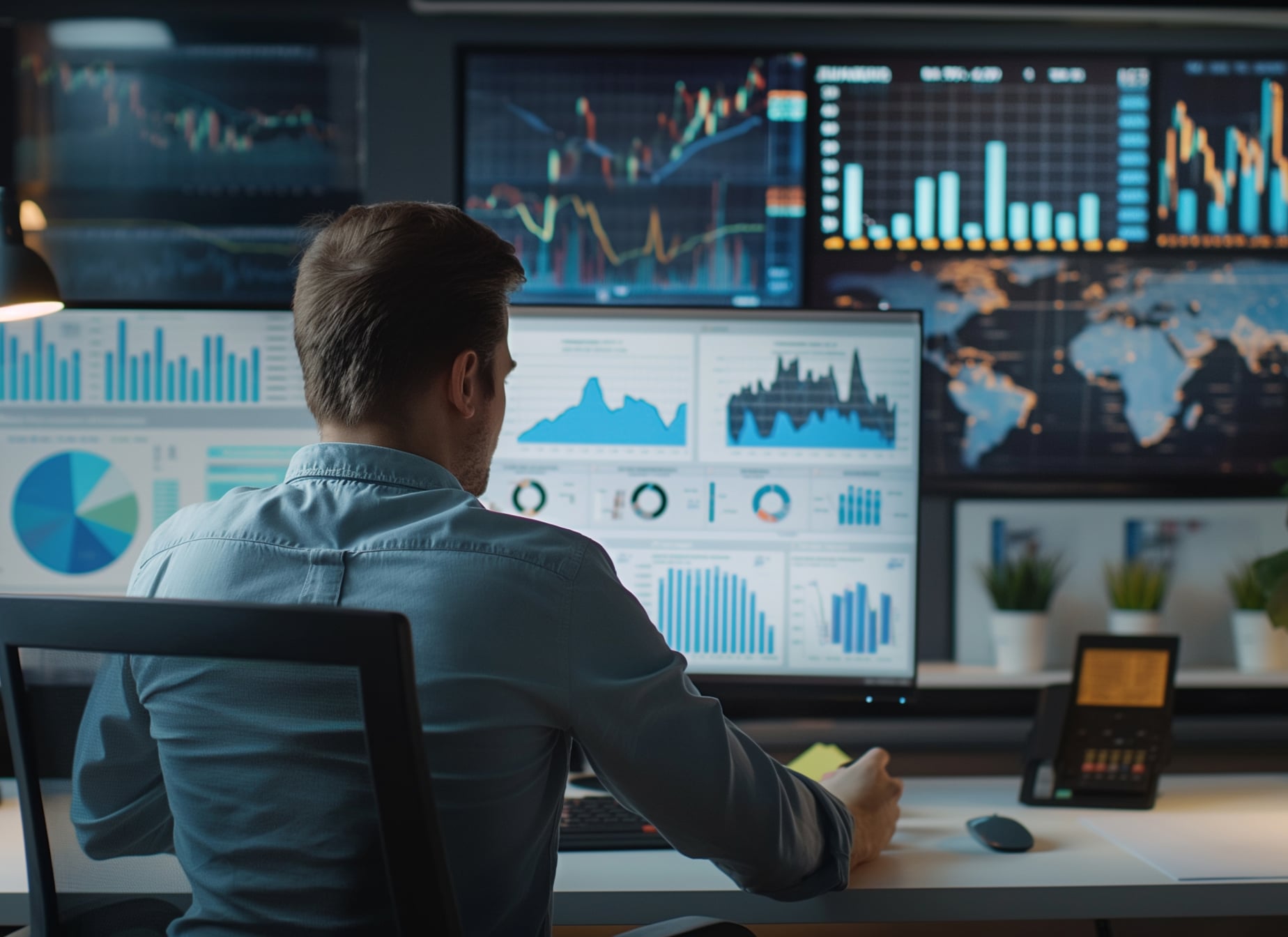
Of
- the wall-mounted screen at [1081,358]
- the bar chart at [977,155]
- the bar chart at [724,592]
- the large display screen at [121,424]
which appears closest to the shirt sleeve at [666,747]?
the bar chart at [724,592]

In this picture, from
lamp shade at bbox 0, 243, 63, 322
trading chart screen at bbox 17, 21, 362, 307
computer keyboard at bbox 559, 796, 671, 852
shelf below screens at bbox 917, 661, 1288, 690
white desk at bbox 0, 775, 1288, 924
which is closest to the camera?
white desk at bbox 0, 775, 1288, 924

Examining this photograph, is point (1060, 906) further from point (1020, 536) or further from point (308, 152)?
point (308, 152)

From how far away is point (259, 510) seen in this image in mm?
916

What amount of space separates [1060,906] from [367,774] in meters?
0.83

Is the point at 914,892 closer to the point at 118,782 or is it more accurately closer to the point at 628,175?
the point at 118,782

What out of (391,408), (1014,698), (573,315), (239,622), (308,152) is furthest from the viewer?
(308,152)

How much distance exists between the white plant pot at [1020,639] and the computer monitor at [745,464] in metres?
0.46

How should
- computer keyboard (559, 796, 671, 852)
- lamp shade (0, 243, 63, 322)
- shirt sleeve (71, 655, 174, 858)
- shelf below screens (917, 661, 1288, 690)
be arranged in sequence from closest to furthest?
1. shirt sleeve (71, 655, 174, 858)
2. computer keyboard (559, 796, 671, 852)
3. lamp shade (0, 243, 63, 322)
4. shelf below screens (917, 661, 1288, 690)

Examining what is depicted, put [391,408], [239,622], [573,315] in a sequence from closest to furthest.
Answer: [239,622] < [391,408] < [573,315]

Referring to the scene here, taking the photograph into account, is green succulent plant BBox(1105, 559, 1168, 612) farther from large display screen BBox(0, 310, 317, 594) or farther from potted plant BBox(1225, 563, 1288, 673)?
large display screen BBox(0, 310, 317, 594)

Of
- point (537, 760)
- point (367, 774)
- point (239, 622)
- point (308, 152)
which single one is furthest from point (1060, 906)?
point (308, 152)

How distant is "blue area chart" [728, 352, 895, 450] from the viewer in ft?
5.06

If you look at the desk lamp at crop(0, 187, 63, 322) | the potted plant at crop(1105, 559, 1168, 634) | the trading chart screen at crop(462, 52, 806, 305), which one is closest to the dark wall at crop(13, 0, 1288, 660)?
the trading chart screen at crop(462, 52, 806, 305)

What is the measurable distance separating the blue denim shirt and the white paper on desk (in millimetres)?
566
